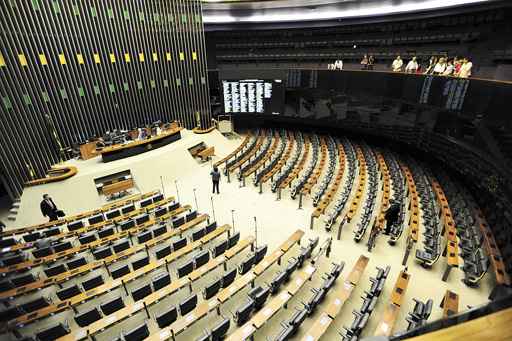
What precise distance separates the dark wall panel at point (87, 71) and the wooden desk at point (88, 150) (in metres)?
1.38

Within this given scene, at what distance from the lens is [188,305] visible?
15.2 ft

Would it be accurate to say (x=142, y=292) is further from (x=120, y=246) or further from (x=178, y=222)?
(x=178, y=222)

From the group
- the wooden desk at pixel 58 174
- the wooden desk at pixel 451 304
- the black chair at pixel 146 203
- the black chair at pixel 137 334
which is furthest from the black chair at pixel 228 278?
the wooden desk at pixel 58 174

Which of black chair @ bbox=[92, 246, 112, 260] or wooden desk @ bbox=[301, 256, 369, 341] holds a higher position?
black chair @ bbox=[92, 246, 112, 260]

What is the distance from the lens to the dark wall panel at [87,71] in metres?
9.88

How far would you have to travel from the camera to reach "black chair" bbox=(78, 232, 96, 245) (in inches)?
256

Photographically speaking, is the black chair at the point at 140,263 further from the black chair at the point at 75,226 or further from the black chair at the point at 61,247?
the black chair at the point at 75,226

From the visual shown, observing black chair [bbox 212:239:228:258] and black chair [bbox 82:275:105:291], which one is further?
black chair [bbox 212:239:228:258]

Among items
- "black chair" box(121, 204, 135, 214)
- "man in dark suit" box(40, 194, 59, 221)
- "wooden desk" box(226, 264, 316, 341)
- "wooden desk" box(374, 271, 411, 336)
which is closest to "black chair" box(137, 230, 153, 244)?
"black chair" box(121, 204, 135, 214)

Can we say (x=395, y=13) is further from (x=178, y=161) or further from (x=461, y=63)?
(x=178, y=161)

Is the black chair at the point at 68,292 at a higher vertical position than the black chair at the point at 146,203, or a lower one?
higher

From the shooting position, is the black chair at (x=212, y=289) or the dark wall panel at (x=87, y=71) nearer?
the black chair at (x=212, y=289)

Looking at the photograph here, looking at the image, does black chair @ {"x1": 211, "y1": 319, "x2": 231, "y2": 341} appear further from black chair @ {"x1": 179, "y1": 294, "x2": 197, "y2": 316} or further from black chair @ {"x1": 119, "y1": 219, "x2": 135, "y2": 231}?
black chair @ {"x1": 119, "y1": 219, "x2": 135, "y2": 231}

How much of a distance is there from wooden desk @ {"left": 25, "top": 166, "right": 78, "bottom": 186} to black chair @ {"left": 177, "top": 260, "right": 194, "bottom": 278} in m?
7.14
